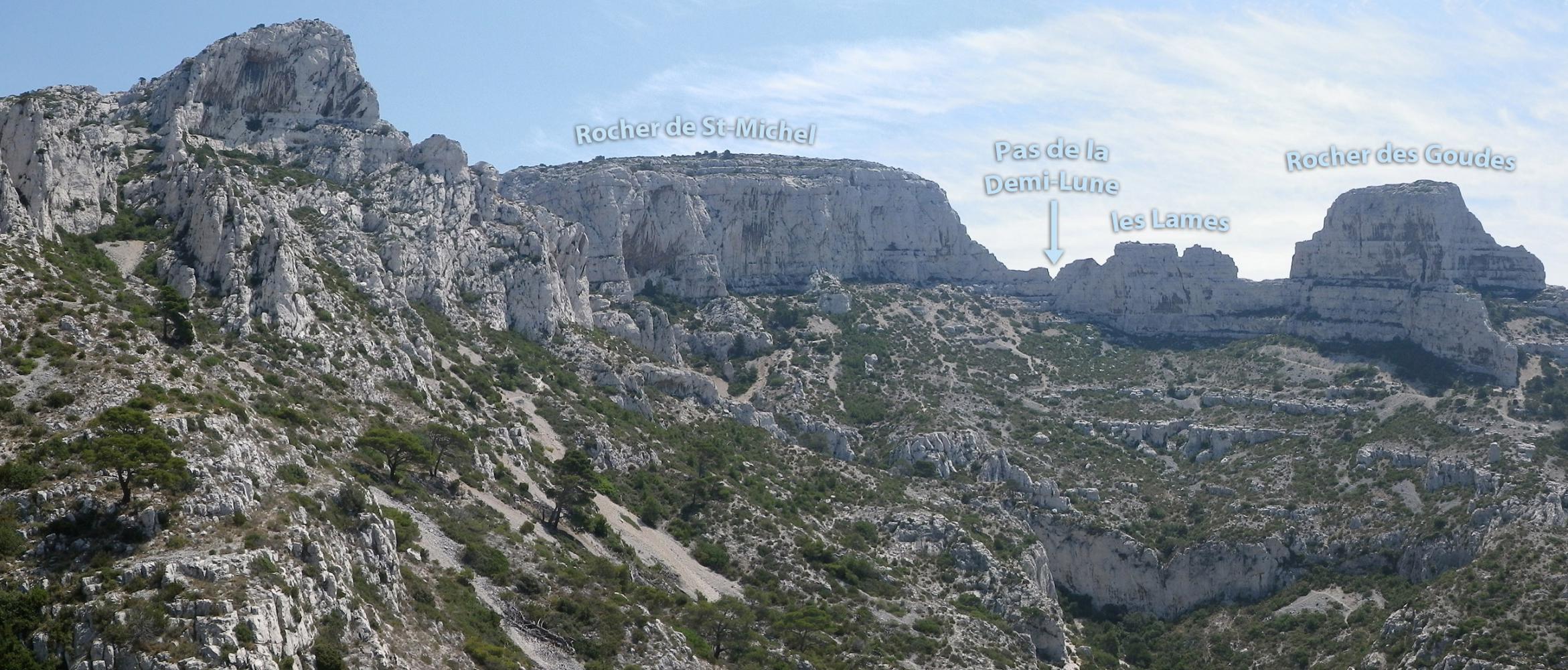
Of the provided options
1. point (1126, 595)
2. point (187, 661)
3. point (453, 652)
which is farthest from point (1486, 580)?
point (187, 661)

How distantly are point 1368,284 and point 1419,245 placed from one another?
603 cm

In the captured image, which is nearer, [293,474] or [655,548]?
[293,474]

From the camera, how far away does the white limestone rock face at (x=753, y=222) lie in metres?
142

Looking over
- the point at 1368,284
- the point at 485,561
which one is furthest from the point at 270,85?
the point at 1368,284

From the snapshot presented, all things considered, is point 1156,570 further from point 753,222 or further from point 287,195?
point 287,195

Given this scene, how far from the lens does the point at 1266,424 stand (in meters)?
120

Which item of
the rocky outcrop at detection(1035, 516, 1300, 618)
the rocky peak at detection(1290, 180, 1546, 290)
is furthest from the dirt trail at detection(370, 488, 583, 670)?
the rocky peak at detection(1290, 180, 1546, 290)

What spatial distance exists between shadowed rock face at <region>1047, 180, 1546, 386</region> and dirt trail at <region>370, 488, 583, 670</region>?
305ft

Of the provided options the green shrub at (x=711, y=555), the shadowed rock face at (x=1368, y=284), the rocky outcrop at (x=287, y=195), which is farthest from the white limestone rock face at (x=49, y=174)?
the shadowed rock face at (x=1368, y=284)

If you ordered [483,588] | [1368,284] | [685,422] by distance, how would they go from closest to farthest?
[483,588], [685,422], [1368,284]

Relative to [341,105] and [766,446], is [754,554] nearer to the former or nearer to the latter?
[766,446]

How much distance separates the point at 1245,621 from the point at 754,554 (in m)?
38.6

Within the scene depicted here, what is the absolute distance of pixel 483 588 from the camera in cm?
6388

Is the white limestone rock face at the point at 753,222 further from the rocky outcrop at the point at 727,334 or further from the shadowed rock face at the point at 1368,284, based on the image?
the shadowed rock face at the point at 1368,284
